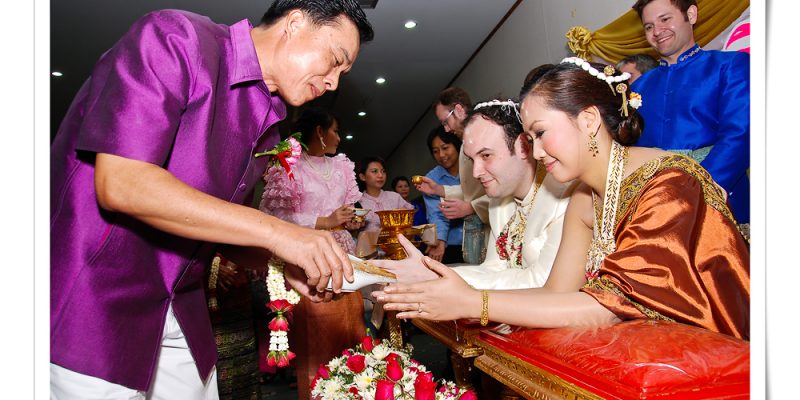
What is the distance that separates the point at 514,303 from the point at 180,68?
1202mm

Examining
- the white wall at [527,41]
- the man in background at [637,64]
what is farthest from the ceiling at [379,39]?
the man in background at [637,64]

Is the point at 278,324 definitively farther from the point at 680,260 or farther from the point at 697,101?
the point at 697,101

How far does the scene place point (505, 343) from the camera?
1.74m

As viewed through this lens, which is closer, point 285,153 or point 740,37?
point 285,153

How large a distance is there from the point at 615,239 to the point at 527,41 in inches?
189

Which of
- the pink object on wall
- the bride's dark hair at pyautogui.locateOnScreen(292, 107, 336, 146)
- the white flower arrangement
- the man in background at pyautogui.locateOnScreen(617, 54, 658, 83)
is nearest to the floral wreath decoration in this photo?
the white flower arrangement

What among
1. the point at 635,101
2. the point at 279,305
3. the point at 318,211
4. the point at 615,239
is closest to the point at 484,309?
the point at 615,239

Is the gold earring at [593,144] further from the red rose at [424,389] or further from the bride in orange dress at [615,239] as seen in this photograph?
the red rose at [424,389]

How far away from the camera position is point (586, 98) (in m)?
1.97

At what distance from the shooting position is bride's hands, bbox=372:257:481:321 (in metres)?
1.73

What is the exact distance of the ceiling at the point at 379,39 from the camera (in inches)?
245

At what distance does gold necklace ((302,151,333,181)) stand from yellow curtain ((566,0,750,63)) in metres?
2.40
